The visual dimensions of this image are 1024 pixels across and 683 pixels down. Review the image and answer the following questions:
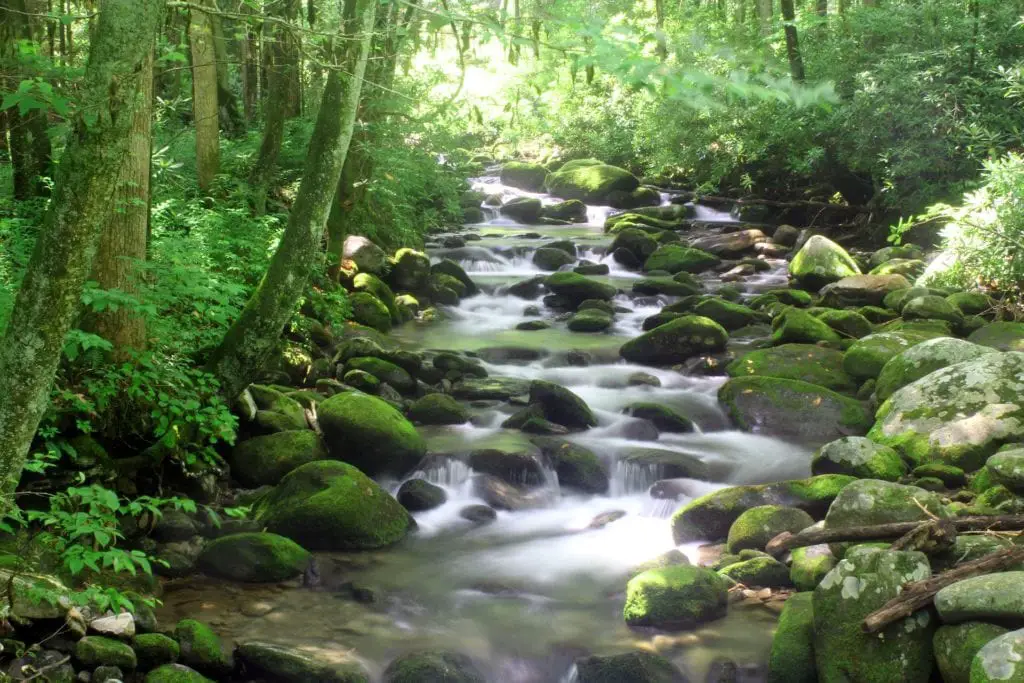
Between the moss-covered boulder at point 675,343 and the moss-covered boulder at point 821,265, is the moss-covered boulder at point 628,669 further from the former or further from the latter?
the moss-covered boulder at point 821,265

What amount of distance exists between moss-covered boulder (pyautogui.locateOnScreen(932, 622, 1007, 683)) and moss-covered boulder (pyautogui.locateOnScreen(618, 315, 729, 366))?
769 cm

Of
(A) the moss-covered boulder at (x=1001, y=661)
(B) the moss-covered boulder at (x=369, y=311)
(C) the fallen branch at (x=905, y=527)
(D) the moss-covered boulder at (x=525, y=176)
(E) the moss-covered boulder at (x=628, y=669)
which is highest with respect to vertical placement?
(D) the moss-covered boulder at (x=525, y=176)

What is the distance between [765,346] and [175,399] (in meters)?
8.53

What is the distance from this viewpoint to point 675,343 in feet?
41.1

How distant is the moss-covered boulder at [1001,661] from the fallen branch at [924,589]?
58 cm

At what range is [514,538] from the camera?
25.6ft

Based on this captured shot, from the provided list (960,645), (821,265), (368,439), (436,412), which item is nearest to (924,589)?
(960,645)

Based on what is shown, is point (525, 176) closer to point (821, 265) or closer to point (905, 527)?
point (821, 265)

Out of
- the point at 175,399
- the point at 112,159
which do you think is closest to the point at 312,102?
the point at 175,399

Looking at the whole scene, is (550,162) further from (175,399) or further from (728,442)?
(175,399)

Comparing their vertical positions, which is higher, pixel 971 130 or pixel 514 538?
pixel 971 130

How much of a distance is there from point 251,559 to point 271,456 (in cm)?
162

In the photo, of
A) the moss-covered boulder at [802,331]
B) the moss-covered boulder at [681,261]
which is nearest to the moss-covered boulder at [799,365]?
the moss-covered boulder at [802,331]

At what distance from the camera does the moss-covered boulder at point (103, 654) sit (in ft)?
15.5
